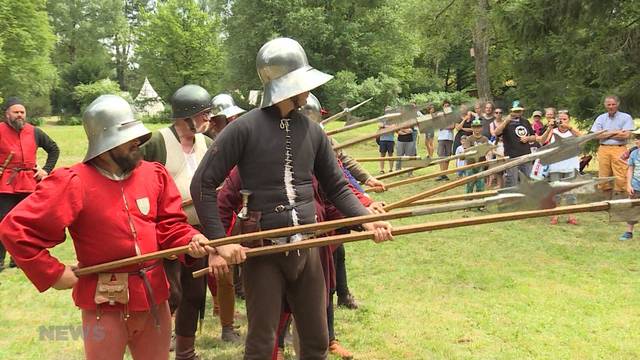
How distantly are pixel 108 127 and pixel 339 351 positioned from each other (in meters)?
2.63

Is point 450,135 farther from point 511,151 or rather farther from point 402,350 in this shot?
point 402,350

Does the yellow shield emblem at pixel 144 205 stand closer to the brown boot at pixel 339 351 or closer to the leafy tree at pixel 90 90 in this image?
the brown boot at pixel 339 351

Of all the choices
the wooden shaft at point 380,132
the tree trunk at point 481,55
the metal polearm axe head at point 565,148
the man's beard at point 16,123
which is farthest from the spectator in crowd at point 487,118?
the tree trunk at point 481,55

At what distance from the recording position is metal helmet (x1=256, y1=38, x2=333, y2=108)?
3178 mm

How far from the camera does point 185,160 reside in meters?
4.33

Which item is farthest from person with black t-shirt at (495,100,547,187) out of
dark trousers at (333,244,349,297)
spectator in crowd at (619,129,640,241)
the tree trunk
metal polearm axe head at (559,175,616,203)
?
the tree trunk

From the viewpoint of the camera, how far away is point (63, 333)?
5.21 meters

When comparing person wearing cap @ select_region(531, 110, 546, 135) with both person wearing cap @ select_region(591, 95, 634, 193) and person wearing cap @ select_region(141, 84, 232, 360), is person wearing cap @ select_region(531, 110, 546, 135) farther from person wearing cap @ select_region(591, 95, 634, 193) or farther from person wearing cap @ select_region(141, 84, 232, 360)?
person wearing cap @ select_region(141, 84, 232, 360)

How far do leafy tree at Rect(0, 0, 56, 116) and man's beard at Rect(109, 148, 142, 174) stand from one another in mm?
26410

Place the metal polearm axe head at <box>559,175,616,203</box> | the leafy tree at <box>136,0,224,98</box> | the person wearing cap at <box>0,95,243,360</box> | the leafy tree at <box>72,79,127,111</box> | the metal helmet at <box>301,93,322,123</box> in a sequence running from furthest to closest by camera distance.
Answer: the leafy tree at <box>136,0,224,98</box> → the leafy tree at <box>72,79,127,111</box> → the metal helmet at <box>301,93,322,123</box> → the metal polearm axe head at <box>559,175,616,203</box> → the person wearing cap at <box>0,95,243,360</box>

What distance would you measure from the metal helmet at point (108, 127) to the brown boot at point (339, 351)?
2485 millimetres

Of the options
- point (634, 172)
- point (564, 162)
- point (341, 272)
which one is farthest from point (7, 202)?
point (634, 172)

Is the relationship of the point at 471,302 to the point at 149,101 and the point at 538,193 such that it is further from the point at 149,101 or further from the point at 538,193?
the point at 149,101

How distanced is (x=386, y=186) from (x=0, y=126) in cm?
478
